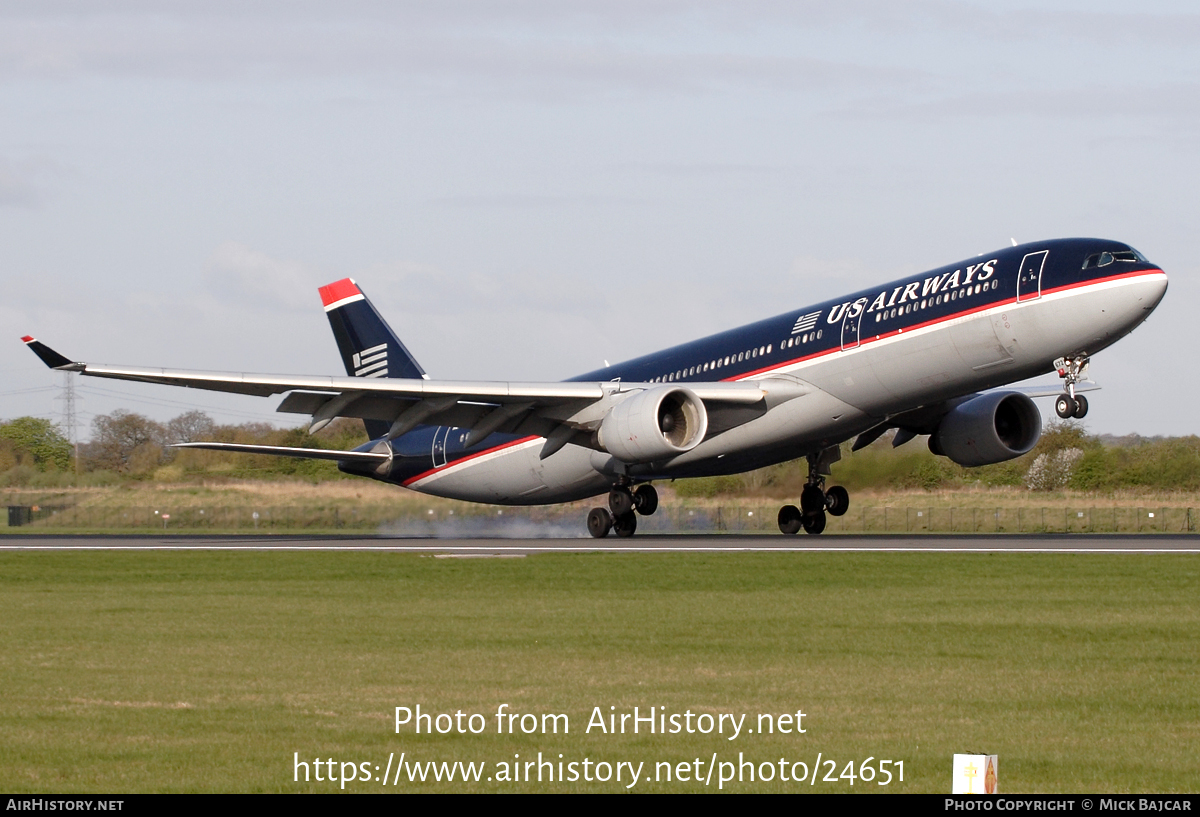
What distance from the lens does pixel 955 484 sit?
45906mm

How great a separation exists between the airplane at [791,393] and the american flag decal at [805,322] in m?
0.04

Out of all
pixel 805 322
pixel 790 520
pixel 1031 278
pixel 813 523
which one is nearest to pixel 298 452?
pixel 790 520

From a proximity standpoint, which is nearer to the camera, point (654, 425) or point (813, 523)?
point (654, 425)

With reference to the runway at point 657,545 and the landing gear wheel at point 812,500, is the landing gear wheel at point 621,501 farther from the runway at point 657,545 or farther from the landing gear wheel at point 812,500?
the landing gear wheel at point 812,500

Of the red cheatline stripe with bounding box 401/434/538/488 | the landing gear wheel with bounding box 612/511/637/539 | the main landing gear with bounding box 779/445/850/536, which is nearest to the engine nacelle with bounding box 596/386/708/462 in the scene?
the landing gear wheel with bounding box 612/511/637/539

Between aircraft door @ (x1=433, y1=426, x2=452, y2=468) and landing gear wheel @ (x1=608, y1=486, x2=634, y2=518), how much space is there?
6.44 metres

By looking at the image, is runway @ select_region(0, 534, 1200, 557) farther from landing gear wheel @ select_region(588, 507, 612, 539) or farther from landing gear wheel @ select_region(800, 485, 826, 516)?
landing gear wheel @ select_region(800, 485, 826, 516)

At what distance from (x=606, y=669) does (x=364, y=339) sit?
32393 millimetres

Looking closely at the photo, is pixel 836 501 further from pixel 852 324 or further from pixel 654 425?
pixel 654 425

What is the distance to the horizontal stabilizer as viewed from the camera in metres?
38.1

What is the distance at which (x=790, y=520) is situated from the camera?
39.1 metres

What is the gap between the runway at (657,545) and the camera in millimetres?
29516

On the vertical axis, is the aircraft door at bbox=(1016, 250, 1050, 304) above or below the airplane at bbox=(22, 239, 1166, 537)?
above
